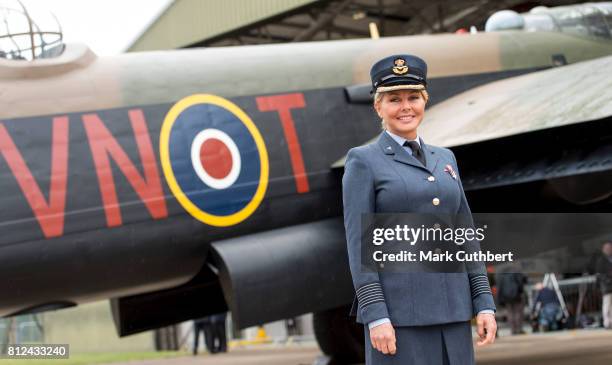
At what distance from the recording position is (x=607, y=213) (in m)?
7.50

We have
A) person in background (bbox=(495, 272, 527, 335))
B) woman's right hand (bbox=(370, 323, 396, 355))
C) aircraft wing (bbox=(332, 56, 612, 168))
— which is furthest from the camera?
person in background (bbox=(495, 272, 527, 335))

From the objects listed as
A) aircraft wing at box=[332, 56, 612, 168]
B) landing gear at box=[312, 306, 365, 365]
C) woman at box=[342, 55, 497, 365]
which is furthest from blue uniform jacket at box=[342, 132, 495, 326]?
landing gear at box=[312, 306, 365, 365]

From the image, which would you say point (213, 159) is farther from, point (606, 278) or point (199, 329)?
point (199, 329)

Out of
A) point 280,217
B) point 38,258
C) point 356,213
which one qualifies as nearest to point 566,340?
point 280,217

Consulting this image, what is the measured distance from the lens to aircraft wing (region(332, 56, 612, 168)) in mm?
6453

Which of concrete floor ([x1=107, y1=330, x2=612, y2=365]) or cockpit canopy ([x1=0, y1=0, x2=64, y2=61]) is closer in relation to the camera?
cockpit canopy ([x1=0, y1=0, x2=64, y2=61])

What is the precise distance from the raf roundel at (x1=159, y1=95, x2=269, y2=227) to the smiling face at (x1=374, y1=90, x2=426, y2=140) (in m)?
3.82

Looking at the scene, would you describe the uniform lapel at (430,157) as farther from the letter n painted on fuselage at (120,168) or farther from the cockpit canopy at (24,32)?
the cockpit canopy at (24,32)

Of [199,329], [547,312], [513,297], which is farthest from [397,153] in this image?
[199,329]

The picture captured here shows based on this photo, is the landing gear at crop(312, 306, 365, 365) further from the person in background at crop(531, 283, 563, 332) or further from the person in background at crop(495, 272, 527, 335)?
the person in background at crop(531, 283, 563, 332)

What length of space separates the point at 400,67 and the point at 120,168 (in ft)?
12.7

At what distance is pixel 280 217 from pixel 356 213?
4173 millimetres

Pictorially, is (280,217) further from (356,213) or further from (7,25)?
(356,213)

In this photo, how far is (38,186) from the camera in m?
6.32
